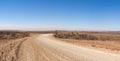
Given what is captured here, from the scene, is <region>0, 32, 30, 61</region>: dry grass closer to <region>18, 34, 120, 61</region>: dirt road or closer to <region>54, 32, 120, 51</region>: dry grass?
<region>18, 34, 120, 61</region>: dirt road

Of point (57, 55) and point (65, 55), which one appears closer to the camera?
point (65, 55)

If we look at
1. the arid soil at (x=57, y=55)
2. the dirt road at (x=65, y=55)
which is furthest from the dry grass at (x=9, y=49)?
the dirt road at (x=65, y=55)

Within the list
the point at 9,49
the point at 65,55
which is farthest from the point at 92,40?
the point at 65,55

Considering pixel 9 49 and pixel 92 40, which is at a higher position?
pixel 9 49

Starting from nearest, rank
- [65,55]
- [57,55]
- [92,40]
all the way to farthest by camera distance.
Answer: [65,55] → [57,55] → [92,40]

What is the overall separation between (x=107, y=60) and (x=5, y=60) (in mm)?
7278

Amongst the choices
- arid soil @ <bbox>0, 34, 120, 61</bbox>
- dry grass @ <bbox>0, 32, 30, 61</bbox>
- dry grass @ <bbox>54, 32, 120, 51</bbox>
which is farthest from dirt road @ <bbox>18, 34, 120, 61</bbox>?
dry grass @ <bbox>54, 32, 120, 51</bbox>

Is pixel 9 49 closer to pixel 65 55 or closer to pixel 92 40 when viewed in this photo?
pixel 65 55

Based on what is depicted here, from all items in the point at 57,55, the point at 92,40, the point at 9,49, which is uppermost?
the point at 57,55

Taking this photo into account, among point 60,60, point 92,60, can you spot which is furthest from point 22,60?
point 92,60

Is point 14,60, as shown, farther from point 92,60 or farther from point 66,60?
point 92,60

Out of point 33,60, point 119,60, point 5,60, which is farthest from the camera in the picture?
point 5,60

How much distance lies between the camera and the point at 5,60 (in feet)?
42.1

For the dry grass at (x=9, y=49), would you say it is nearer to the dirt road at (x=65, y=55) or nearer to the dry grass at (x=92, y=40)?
the dirt road at (x=65, y=55)
